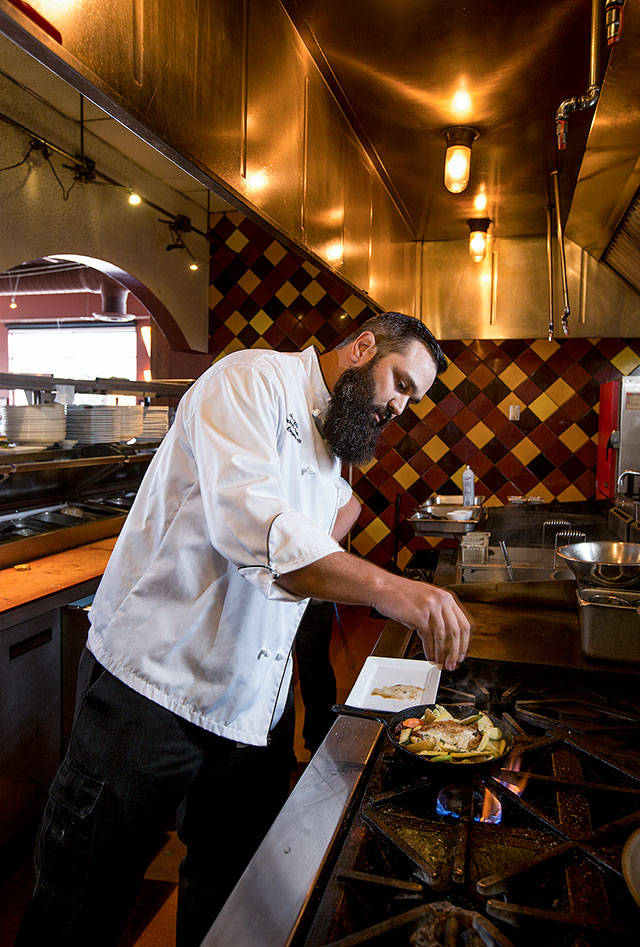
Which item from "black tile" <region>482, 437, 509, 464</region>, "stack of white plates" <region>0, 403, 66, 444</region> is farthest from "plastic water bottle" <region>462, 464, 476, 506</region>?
"stack of white plates" <region>0, 403, 66, 444</region>

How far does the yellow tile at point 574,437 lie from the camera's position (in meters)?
4.97

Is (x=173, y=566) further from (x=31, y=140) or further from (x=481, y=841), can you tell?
(x=31, y=140)

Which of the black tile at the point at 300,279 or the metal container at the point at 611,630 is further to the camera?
the black tile at the point at 300,279

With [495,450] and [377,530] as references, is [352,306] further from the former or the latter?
[377,530]

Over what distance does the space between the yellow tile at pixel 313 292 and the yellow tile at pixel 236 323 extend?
0.57 m

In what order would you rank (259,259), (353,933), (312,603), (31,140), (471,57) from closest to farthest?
(353,933) < (471,57) < (312,603) < (31,140) < (259,259)

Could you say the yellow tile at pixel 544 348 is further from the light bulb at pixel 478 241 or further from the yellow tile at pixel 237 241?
the yellow tile at pixel 237 241

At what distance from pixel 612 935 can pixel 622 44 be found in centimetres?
188

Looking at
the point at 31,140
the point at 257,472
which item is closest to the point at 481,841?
the point at 257,472

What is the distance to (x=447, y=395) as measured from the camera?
5188 millimetres

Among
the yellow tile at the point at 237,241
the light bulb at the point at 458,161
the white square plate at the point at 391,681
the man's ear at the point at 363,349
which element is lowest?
the white square plate at the point at 391,681

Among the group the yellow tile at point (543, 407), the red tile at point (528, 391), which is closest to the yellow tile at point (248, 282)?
the red tile at point (528, 391)

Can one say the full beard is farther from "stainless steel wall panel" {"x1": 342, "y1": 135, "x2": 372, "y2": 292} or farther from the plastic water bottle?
the plastic water bottle

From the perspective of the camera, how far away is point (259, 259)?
5426 mm
